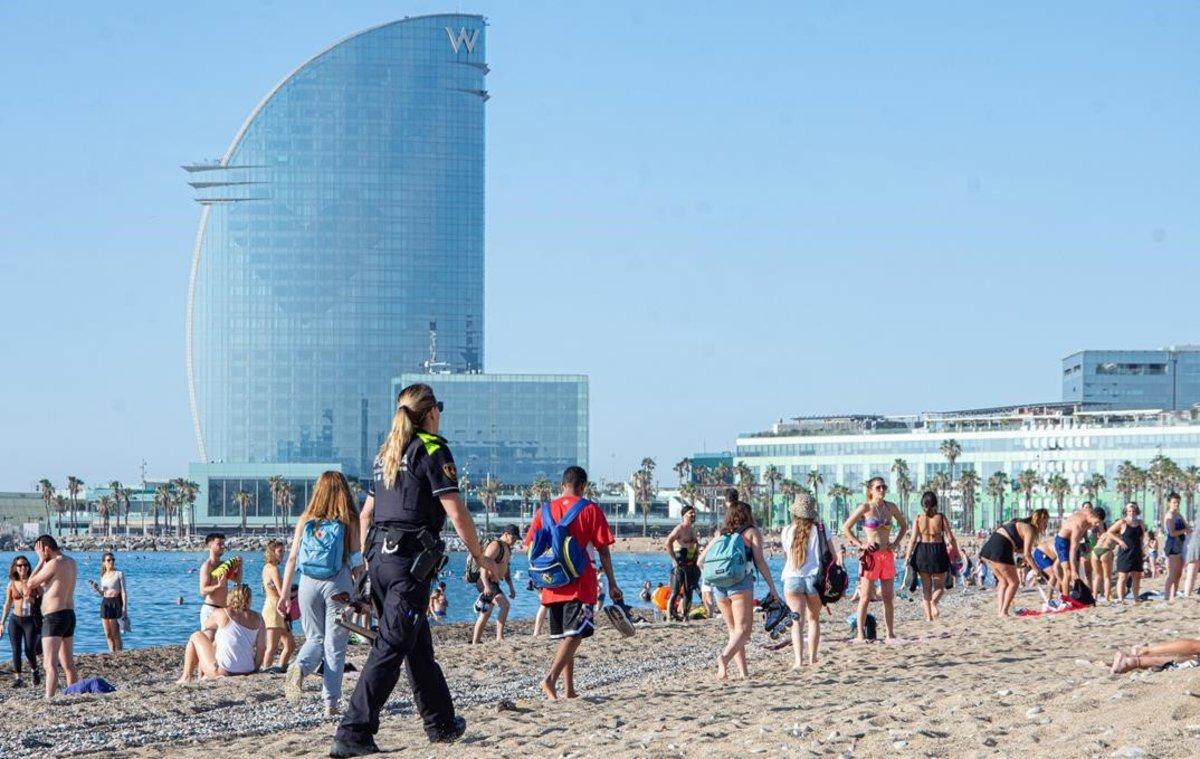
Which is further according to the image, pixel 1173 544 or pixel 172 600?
pixel 172 600

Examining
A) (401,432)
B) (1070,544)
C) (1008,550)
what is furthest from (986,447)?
(401,432)

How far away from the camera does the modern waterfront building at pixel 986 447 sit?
438 ft

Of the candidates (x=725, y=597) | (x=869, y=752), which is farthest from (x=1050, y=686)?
(x=725, y=597)

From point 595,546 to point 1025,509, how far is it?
13742 centimetres

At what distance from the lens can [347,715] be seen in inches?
367

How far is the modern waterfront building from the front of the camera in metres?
134

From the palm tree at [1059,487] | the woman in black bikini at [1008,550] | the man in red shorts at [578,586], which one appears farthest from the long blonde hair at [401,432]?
the palm tree at [1059,487]

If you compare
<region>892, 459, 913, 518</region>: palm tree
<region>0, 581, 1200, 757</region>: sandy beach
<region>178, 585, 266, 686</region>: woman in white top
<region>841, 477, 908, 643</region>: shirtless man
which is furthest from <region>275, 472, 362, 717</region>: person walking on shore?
<region>892, 459, 913, 518</region>: palm tree

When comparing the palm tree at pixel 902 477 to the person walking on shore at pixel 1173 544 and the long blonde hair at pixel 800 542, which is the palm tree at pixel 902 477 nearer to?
the person walking on shore at pixel 1173 544

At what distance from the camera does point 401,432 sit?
9094mm

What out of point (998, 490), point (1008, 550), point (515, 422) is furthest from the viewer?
point (515, 422)

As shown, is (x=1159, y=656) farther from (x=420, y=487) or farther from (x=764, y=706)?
(x=420, y=487)

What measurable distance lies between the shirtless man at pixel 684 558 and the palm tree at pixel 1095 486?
109 metres

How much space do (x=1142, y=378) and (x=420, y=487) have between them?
596 feet
